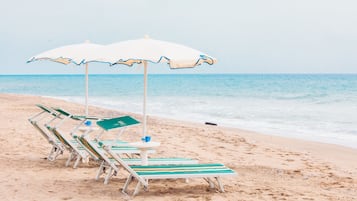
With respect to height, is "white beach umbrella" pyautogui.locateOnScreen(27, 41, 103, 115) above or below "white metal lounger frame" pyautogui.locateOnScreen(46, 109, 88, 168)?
above

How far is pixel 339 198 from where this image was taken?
5.62 metres

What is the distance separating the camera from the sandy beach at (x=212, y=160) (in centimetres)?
560

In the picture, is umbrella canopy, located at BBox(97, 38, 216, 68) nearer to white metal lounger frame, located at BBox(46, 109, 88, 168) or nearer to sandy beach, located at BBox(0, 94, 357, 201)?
white metal lounger frame, located at BBox(46, 109, 88, 168)

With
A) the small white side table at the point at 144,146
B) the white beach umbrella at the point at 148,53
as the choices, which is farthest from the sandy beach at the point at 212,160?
the white beach umbrella at the point at 148,53

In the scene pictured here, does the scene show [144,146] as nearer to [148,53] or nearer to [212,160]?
[148,53]

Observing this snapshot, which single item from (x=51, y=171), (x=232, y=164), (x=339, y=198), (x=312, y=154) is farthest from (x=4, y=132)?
(x=339, y=198)

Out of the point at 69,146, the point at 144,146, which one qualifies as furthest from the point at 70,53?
the point at 144,146

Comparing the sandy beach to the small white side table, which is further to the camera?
the small white side table

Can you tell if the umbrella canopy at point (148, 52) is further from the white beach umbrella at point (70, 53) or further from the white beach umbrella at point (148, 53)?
the white beach umbrella at point (70, 53)

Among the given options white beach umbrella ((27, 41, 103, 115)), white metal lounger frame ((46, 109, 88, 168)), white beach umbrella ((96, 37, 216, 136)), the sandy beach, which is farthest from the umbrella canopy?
white beach umbrella ((27, 41, 103, 115))

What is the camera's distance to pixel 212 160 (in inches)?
327

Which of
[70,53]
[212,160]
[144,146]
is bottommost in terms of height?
[212,160]

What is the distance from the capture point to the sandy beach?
5602 millimetres

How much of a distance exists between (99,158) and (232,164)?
2562 millimetres
